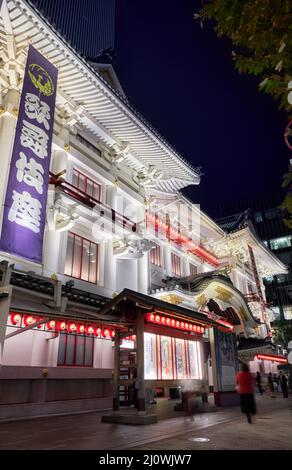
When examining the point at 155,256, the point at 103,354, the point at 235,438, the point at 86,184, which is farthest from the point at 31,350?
the point at 155,256

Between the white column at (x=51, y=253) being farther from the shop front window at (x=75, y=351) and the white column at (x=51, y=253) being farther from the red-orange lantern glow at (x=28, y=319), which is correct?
the red-orange lantern glow at (x=28, y=319)

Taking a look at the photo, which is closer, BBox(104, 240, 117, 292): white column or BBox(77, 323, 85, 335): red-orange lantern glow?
BBox(77, 323, 85, 335): red-orange lantern glow

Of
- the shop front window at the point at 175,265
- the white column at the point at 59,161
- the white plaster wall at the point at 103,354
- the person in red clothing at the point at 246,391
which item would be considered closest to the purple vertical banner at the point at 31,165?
the white column at the point at 59,161

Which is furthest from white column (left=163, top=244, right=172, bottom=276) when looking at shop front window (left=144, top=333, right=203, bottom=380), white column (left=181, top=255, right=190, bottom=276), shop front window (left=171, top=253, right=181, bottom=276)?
shop front window (left=144, top=333, right=203, bottom=380)

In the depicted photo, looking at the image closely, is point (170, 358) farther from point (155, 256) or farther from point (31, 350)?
point (155, 256)

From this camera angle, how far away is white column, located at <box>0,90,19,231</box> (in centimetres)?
1422

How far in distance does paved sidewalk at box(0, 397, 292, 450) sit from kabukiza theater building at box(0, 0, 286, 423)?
1.23 meters

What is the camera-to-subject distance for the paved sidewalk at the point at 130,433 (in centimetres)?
750

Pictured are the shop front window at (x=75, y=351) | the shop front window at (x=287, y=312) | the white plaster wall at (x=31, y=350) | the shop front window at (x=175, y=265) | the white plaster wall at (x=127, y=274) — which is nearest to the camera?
the white plaster wall at (x=31, y=350)

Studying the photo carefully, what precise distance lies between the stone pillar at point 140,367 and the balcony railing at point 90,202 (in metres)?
7.52

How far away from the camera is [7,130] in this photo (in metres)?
15.1

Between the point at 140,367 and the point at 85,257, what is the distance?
7477 millimetres

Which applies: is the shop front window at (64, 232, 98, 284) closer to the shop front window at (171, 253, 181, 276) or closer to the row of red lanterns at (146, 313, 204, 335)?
the row of red lanterns at (146, 313, 204, 335)
